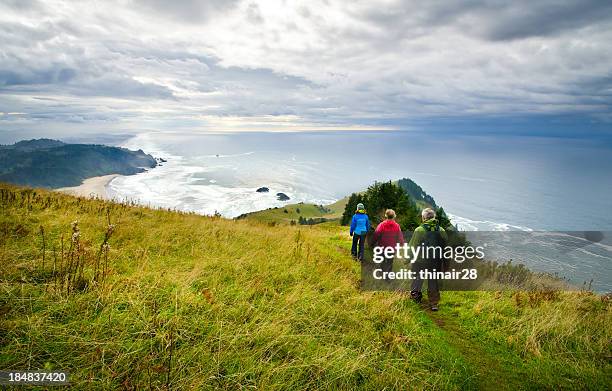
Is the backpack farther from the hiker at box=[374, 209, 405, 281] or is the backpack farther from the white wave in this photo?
the white wave

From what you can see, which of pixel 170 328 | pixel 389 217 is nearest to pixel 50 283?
pixel 170 328

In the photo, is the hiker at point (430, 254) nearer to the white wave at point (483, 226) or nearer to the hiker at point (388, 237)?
the hiker at point (388, 237)

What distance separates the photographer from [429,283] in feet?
26.4

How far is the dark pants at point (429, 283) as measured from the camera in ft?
25.9

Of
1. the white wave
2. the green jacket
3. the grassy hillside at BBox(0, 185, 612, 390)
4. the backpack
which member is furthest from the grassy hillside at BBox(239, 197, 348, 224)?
the grassy hillside at BBox(0, 185, 612, 390)

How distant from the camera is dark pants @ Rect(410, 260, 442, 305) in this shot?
7.90 meters

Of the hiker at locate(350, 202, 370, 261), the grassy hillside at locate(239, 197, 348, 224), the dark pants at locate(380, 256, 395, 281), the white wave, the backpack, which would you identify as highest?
the backpack

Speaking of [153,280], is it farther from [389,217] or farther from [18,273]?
[389,217]

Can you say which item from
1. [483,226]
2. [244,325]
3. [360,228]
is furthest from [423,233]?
[483,226]

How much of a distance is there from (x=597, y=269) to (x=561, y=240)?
51940 millimetres

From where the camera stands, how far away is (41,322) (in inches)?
148

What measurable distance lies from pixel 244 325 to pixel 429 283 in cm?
556

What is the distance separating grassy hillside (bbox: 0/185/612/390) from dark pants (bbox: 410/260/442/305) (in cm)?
52

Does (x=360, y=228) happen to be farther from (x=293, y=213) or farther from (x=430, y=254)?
(x=293, y=213)
